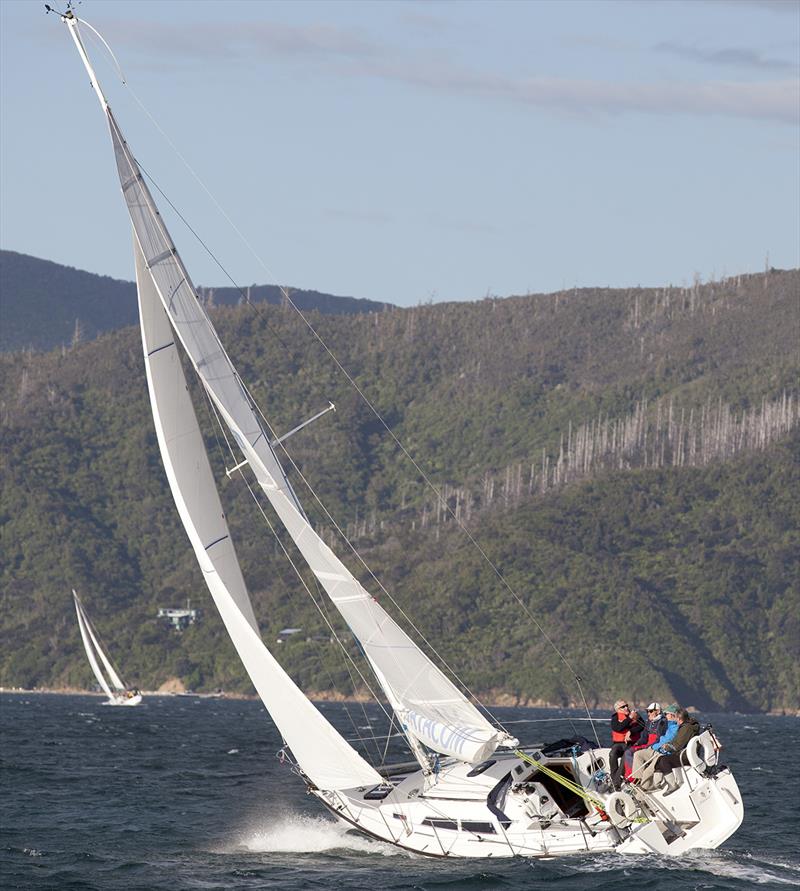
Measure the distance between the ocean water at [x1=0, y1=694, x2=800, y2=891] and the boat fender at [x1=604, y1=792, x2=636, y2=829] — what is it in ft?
1.90

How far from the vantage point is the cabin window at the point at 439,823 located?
26394mm

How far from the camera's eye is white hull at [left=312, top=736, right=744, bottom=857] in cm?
2602

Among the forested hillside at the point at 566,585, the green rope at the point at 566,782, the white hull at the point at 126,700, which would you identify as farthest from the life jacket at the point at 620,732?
the forested hillside at the point at 566,585

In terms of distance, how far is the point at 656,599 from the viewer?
150 m

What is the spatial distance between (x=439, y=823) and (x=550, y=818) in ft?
5.59

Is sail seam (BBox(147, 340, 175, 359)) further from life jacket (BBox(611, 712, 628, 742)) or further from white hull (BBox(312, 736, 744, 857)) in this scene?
life jacket (BBox(611, 712, 628, 742))

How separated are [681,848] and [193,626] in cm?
13702

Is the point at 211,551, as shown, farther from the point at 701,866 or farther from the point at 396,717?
the point at 701,866

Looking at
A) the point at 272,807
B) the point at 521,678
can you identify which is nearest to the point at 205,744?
the point at 272,807

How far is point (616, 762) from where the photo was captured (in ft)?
86.9

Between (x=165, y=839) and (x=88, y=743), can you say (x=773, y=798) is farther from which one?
(x=88, y=743)

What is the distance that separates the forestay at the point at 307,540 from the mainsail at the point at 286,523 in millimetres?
15

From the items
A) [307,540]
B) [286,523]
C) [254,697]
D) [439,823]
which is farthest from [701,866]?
[254,697]

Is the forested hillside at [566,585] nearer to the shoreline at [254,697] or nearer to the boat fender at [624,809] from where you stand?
the shoreline at [254,697]
